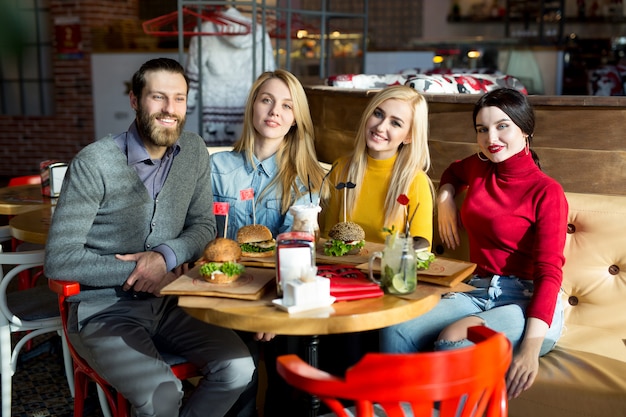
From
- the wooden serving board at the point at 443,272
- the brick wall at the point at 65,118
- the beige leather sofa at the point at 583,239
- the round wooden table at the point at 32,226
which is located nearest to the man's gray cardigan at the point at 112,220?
the round wooden table at the point at 32,226

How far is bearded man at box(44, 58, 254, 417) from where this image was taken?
2.09 metres

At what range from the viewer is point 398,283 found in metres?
1.79

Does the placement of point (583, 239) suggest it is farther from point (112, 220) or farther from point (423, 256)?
point (112, 220)

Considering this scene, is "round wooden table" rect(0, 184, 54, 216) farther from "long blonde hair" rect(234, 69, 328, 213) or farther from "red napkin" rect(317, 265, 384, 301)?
"red napkin" rect(317, 265, 384, 301)

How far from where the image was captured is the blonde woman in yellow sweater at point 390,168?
2512 mm

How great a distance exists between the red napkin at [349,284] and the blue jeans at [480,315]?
15.1 inches

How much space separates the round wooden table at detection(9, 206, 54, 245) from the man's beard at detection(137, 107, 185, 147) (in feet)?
2.16

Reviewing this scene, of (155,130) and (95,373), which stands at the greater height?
(155,130)

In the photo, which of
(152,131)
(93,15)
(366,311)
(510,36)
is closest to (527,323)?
(366,311)

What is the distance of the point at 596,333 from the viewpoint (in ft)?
8.15

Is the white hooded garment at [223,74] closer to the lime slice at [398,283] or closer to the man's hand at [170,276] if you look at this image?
the man's hand at [170,276]

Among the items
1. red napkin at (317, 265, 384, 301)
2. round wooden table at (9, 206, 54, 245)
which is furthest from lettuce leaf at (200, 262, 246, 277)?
round wooden table at (9, 206, 54, 245)

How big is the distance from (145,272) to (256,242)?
13.9 inches

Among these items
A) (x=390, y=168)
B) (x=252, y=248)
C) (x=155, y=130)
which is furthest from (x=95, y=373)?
(x=390, y=168)
